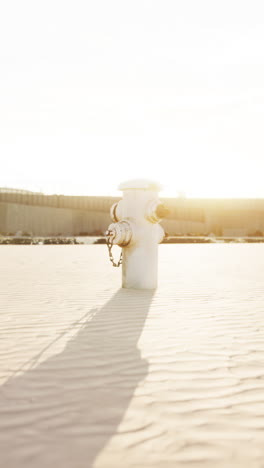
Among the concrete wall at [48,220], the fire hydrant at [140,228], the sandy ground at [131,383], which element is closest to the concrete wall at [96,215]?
the concrete wall at [48,220]

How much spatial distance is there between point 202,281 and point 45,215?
41.7 meters

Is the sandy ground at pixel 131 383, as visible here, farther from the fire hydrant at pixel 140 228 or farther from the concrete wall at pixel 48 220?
the concrete wall at pixel 48 220

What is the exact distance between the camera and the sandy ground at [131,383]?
2.43 metres

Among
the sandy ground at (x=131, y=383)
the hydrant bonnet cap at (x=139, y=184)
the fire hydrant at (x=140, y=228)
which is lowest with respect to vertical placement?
the sandy ground at (x=131, y=383)

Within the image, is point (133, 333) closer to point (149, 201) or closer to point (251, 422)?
point (251, 422)

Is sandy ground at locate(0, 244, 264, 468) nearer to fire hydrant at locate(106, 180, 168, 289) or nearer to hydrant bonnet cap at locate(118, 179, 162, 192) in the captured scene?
fire hydrant at locate(106, 180, 168, 289)

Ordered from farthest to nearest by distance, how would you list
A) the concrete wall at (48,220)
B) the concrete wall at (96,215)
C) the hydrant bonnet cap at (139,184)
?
1. the concrete wall at (96,215)
2. the concrete wall at (48,220)
3. the hydrant bonnet cap at (139,184)

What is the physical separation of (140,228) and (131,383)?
4.53m

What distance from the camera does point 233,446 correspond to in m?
2.48

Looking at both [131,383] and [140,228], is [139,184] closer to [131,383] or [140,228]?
[140,228]

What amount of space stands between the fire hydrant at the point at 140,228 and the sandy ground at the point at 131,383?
114 centimetres

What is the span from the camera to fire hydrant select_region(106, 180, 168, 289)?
25.3ft

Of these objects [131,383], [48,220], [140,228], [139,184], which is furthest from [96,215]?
[131,383]

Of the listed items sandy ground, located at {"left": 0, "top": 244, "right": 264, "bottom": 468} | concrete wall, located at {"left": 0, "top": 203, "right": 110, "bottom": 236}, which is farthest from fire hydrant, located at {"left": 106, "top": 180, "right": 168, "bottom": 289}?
concrete wall, located at {"left": 0, "top": 203, "right": 110, "bottom": 236}
